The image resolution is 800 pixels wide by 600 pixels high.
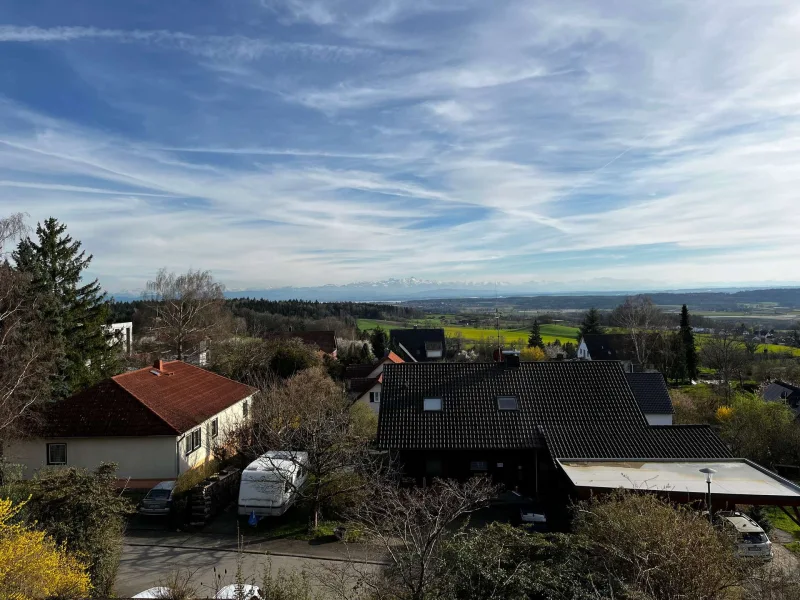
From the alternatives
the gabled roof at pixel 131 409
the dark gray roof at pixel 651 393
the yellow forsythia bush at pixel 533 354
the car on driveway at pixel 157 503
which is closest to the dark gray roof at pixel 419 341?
the yellow forsythia bush at pixel 533 354

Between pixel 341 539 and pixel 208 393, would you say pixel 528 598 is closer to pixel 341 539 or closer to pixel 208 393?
pixel 341 539

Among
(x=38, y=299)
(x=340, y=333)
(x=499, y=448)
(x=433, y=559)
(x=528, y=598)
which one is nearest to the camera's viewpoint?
(x=528, y=598)

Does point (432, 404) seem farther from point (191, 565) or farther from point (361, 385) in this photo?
point (361, 385)

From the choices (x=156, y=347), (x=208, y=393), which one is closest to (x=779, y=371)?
(x=208, y=393)

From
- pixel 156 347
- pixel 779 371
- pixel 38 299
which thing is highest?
pixel 38 299

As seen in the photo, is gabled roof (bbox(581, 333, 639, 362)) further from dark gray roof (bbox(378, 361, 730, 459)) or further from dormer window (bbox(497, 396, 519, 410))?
dormer window (bbox(497, 396, 519, 410))

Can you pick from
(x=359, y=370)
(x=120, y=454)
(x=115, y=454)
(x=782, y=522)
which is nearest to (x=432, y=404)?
(x=120, y=454)

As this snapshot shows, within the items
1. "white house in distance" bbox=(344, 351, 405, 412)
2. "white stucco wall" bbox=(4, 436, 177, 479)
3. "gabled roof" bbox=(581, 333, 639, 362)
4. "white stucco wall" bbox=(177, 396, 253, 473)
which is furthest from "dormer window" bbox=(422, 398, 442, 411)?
"gabled roof" bbox=(581, 333, 639, 362)
